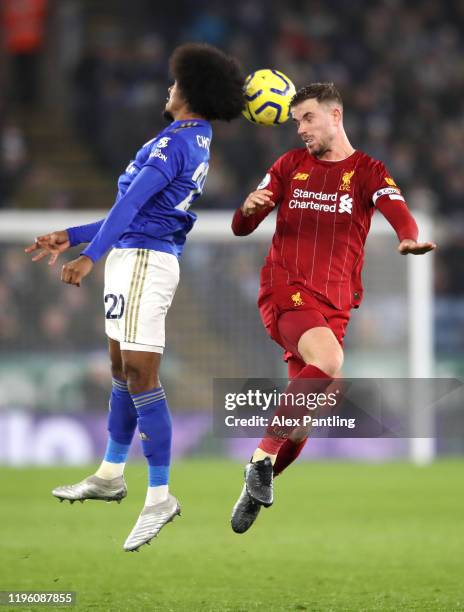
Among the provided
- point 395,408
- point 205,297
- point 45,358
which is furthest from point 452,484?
point 45,358

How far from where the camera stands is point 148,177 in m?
5.98

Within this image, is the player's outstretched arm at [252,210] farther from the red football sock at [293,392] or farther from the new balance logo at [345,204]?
the red football sock at [293,392]

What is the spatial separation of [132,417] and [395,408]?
728 cm

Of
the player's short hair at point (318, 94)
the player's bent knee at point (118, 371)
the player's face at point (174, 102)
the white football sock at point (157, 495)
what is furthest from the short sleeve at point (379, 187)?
the white football sock at point (157, 495)

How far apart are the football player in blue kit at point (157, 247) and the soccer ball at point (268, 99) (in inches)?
7.1

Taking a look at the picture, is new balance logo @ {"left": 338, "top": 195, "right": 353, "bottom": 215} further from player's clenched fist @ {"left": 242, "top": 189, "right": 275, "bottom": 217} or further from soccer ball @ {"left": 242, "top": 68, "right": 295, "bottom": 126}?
soccer ball @ {"left": 242, "top": 68, "right": 295, "bottom": 126}

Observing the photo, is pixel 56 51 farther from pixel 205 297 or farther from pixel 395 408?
pixel 395 408

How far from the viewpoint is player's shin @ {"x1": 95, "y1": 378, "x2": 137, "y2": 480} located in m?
6.43

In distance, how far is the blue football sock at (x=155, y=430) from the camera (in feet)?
20.3

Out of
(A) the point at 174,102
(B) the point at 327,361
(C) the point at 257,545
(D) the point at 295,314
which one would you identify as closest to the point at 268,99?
(A) the point at 174,102

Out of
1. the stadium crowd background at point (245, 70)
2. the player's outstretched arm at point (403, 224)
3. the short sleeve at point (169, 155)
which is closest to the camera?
the player's outstretched arm at point (403, 224)

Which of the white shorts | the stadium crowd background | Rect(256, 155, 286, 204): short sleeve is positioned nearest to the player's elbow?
Rect(256, 155, 286, 204): short sleeve

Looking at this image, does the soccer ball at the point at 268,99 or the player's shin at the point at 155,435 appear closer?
the player's shin at the point at 155,435

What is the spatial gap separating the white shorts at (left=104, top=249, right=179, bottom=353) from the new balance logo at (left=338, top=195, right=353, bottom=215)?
89cm
